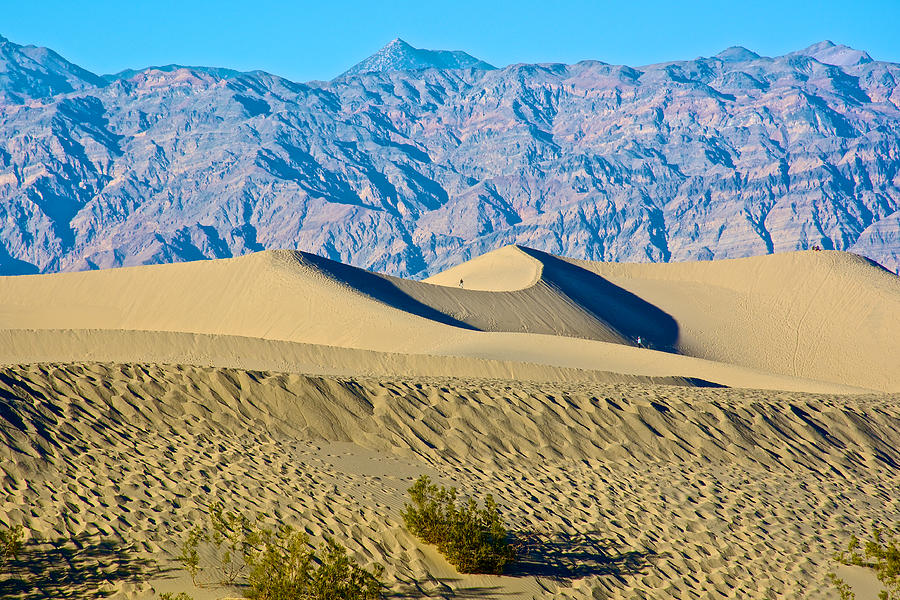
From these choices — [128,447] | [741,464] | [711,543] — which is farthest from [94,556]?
[741,464]

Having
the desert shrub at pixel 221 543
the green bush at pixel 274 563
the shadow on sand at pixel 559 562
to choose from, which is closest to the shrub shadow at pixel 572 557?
the shadow on sand at pixel 559 562

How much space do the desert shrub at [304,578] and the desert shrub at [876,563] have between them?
479 centimetres

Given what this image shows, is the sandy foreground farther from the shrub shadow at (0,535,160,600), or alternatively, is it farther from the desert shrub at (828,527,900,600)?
the desert shrub at (828,527,900,600)

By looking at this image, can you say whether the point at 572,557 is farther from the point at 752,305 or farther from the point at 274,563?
the point at 752,305

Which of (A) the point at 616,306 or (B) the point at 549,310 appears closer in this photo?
(B) the point at 549,310

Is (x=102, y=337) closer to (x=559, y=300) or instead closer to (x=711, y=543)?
(x=711, y=543)

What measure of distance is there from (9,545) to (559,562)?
538cm

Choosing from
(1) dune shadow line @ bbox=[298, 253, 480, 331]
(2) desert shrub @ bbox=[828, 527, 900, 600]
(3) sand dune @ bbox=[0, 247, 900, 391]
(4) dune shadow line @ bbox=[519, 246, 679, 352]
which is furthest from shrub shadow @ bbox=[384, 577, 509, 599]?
(4) dune shadow line @ bbox=[519, 246, 679, 352]

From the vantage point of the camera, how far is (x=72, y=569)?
793 centimetres

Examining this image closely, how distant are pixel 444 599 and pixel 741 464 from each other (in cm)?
763

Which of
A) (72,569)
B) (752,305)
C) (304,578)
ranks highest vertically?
(752,305)

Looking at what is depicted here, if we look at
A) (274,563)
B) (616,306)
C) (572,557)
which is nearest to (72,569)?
(274,563)

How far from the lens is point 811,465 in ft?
48.4

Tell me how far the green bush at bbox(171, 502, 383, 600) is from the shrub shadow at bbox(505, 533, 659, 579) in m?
1.80
